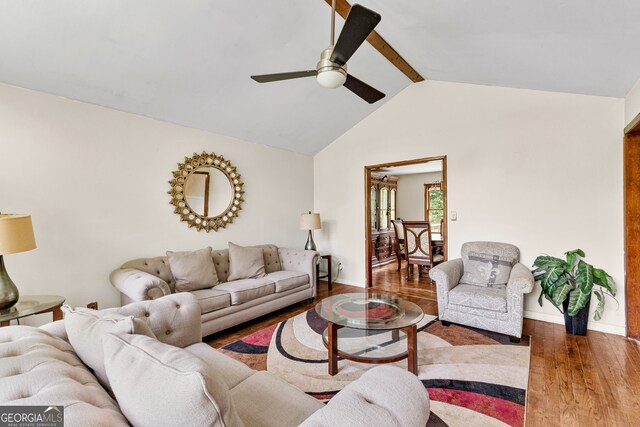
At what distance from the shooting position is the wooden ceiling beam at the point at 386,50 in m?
2.52

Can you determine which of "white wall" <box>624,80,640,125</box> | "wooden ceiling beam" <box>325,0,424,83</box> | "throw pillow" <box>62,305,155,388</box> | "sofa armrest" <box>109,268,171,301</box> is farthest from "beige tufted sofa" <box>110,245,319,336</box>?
"white wall" <box>624,80,640,125</box>

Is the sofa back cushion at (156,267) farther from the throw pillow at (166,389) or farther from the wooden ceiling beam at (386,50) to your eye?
the wooden ceiling beam at (386,50)

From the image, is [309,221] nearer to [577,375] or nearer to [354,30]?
[354,30]

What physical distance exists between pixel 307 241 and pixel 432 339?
2586 millimetres

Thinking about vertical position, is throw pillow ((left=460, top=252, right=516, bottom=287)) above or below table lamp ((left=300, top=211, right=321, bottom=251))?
below

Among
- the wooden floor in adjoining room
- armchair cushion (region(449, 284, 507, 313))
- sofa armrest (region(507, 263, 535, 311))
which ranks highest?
sofa armrest (region(507, 263, 535, 311))

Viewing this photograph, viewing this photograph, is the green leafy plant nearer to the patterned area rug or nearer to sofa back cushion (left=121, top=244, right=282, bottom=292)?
the patterned area rug

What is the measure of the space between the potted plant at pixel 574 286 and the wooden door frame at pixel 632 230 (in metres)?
0.15

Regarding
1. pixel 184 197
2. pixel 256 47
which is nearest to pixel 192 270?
pixel 184 197

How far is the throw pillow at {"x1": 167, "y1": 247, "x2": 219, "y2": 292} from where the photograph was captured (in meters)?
3.07

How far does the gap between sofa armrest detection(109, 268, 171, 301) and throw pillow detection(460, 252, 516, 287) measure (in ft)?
10.5

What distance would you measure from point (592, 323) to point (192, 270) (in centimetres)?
425

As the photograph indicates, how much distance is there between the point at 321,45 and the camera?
115 inches

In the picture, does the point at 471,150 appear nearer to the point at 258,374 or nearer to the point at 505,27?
the point at 505,27
